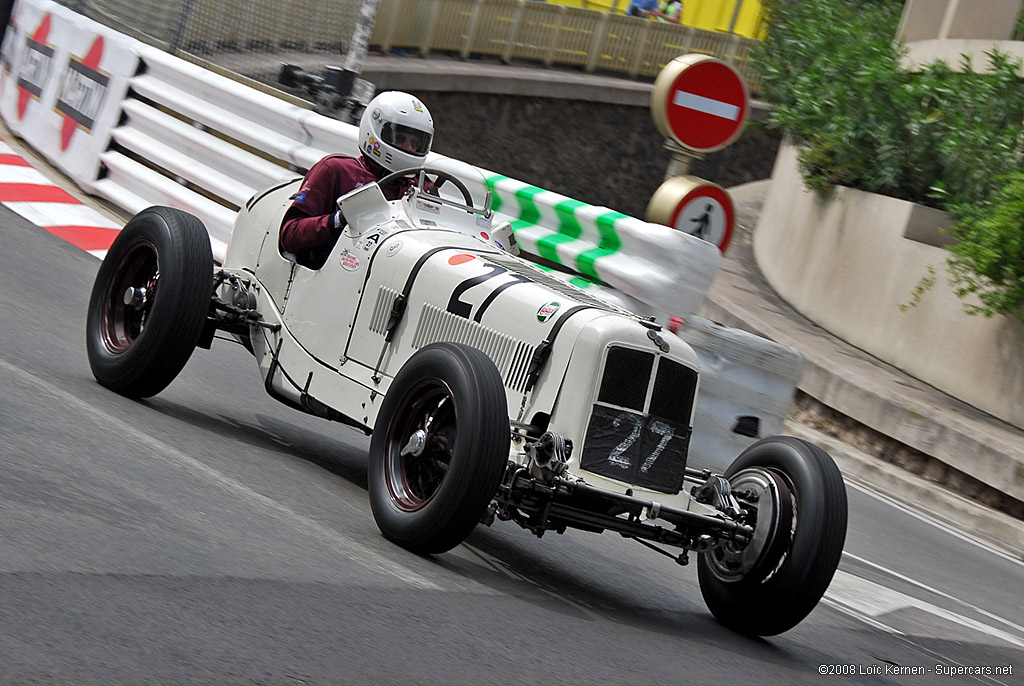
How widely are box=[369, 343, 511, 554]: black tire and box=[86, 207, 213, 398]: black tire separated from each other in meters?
1.36

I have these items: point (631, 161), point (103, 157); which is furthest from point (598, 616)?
point (631, 161)

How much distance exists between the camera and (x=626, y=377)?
5207mm

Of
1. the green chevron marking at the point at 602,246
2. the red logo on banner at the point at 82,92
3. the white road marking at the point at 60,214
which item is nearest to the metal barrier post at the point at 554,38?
the red logo on banner at the point at 82,92

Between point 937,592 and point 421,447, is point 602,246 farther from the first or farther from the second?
point 421,447

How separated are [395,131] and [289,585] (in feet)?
10.2

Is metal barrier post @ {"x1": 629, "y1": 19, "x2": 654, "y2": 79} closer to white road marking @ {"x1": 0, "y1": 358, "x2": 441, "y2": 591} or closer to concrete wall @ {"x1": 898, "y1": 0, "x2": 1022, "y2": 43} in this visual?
concrete wall @ {"x1": 898, "y1": 0, "x2": 1022, "y2": 43}

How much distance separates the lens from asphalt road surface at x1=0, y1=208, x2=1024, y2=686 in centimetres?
349

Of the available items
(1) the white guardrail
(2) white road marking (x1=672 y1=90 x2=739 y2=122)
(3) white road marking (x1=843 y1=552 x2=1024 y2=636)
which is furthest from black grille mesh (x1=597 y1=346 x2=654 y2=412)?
(3) white road marking (x1=843 y1=552 x2=1024 y2=636)

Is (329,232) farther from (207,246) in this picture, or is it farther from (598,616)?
(598,616)

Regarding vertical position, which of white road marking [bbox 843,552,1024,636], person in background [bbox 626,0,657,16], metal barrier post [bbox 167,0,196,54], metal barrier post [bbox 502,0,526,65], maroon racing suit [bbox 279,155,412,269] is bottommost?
white road marking [bbox 843,552,1024,636]

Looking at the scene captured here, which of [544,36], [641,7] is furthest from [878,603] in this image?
[641,7]

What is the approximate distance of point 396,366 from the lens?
5809 millimetres

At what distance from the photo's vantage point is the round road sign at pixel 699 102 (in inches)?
285

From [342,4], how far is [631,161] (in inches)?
597
